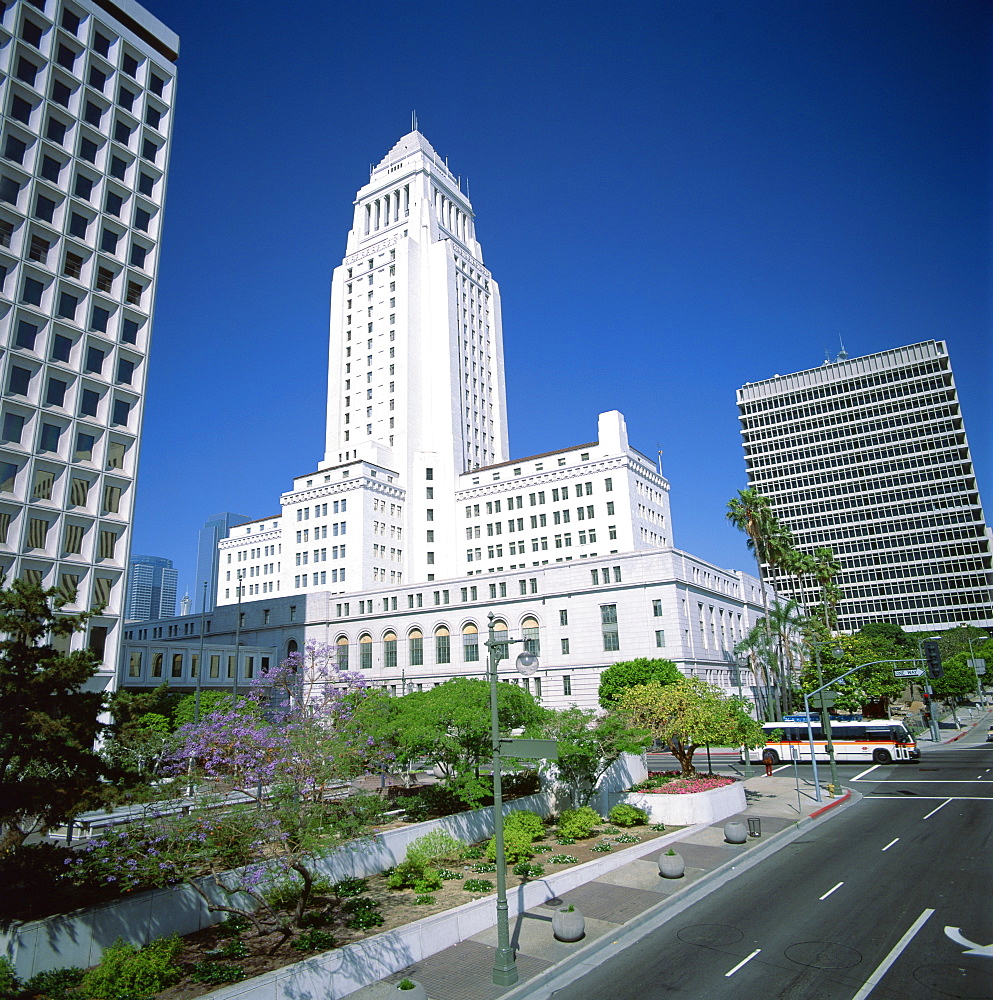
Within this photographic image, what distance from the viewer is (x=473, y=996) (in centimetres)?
1487

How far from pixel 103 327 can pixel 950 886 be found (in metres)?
55.4

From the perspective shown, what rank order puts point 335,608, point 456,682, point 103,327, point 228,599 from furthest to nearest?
point 228,599, point 335,608, point 103,327, point 456,682

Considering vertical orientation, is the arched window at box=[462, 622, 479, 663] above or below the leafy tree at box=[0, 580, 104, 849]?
above

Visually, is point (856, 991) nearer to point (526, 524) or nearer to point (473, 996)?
point (473, 996)

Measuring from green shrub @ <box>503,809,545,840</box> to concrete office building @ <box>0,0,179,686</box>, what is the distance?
102ft

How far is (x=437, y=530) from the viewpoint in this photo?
91.4 meters

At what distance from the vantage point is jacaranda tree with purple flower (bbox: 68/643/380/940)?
1627 centimetres

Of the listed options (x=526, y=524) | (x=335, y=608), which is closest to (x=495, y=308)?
(x=526, y=524)

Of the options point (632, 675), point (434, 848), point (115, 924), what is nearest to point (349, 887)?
point (434, 848)

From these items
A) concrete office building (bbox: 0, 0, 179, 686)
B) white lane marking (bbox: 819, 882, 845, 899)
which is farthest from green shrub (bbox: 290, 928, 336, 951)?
concrete office building (bbox: 0, 0, 179, 686)

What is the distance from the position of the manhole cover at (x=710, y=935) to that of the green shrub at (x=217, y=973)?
10.6m

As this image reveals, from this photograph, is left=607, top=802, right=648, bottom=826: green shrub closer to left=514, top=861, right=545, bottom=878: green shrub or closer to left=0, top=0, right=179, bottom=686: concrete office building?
left=514, top=861, right=545, bottom=878: green shrub

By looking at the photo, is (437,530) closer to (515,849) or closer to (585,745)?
(585,745)

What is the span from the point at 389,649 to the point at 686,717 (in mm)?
50081
